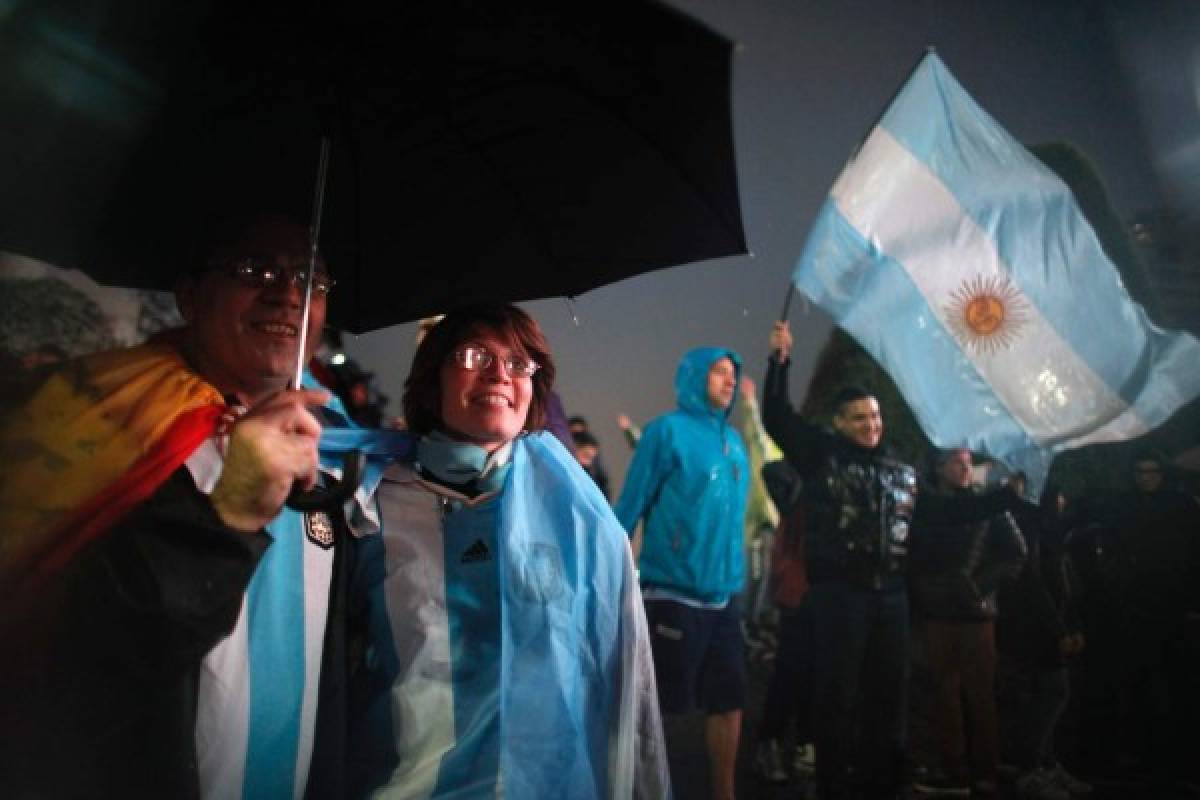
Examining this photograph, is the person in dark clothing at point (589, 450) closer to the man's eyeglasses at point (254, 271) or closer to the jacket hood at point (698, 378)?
the jacket hood at point (698, 378)

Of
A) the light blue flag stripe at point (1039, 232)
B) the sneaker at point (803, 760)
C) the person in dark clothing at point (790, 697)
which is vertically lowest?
the sneaker at point (803, 760)

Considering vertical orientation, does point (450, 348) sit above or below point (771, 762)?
above

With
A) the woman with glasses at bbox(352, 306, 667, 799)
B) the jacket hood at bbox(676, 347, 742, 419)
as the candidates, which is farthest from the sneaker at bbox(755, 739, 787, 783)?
the woman with glasses at bbox(352, 306, 667, 799)

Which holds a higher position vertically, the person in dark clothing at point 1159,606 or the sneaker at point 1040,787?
the person in dark clothing at point 1159,606

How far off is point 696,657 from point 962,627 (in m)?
1.68

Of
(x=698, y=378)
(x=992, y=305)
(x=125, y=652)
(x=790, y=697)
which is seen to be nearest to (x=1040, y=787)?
(x=790, y=697)

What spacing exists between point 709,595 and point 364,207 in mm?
3079

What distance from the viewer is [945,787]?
4.76 metres

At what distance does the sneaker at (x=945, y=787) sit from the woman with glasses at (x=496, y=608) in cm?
348

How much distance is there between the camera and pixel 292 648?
162 centimetres

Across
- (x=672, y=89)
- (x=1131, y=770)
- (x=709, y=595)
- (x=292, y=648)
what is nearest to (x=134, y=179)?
(x=292, y=648)

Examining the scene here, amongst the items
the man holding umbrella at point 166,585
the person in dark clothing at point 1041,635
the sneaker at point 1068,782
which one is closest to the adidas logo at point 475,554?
the man holding umbrella at point 166,585

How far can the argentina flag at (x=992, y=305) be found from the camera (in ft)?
14.8

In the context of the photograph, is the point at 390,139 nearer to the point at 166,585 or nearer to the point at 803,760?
the point at 166,585
